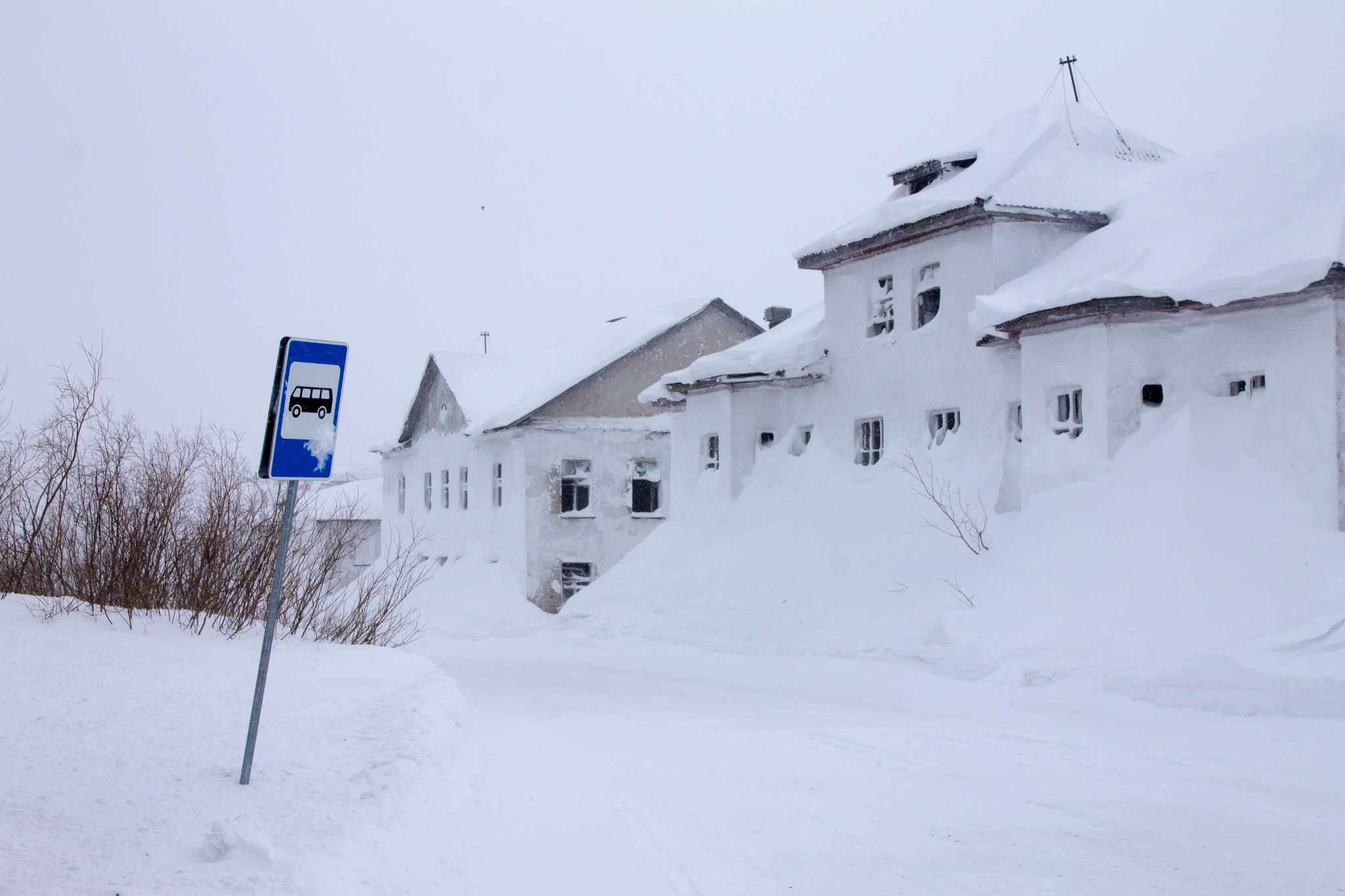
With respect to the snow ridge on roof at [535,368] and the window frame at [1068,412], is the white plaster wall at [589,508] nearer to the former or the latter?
the snow ridge on roof at [535,368]

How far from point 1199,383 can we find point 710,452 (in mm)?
12040

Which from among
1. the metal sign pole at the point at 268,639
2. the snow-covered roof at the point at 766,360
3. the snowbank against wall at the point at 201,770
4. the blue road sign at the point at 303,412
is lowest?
the snowbank against wall at the point at 201,770

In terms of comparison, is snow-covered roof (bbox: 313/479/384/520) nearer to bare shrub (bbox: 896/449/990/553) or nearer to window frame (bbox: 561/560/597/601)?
window frame (bbox: 561/560/597/601)

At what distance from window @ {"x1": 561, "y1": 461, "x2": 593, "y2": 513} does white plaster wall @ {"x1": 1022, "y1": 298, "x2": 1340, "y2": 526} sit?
16.4 metres

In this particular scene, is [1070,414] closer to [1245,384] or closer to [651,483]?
[1245,384]

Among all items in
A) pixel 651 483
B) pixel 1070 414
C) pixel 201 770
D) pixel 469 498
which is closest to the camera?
pixel 201 770

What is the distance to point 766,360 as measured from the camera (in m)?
24.0

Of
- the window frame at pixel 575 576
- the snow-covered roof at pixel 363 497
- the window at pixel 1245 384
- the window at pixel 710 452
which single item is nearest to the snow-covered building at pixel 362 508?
the snow-covered roof at pixel 363 497

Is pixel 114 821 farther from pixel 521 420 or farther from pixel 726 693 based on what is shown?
pixel 521 420

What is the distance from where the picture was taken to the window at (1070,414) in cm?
1702

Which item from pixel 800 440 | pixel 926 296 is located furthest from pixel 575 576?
pixel 926 296

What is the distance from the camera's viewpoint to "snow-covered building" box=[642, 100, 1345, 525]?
14.5 m

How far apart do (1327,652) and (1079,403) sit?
603 centimetres

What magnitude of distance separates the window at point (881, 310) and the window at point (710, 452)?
16.0 ft
